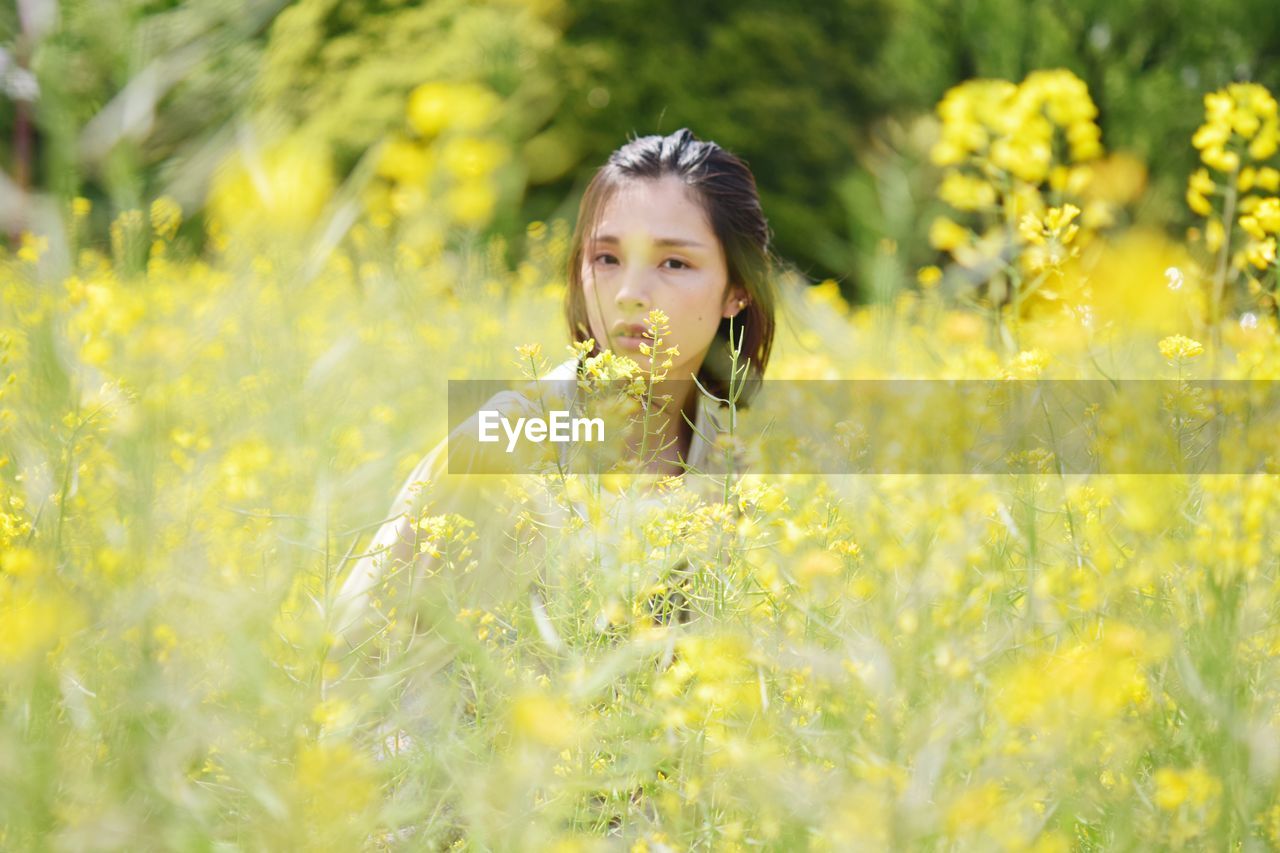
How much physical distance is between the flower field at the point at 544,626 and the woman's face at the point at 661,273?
25 cm

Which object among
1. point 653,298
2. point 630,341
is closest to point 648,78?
point 653,298

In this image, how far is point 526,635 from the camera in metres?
1.42

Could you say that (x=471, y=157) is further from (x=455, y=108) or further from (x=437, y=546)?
(x=437, y=546)

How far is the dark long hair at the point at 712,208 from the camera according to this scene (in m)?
2.02

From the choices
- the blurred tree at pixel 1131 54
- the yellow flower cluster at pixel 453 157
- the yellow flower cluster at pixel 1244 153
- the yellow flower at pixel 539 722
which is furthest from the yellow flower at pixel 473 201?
the blurred tree at pixel 1131 54

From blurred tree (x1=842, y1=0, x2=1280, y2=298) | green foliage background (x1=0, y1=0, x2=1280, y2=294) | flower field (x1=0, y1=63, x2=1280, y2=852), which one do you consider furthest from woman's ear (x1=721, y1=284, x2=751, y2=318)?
blurred tree (x1=842, y1=0, x2=1280, y2=298)

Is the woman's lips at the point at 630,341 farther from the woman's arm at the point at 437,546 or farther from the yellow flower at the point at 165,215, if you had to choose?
the yellow flower at the point at 165,215

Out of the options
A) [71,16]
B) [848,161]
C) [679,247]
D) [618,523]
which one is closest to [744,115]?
[848,161]

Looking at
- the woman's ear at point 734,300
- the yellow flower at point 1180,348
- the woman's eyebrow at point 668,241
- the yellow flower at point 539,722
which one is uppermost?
the woman's eyebrow at point 668,241

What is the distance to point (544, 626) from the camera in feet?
4.10

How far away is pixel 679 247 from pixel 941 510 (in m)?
0.93

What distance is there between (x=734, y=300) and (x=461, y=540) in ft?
2.46

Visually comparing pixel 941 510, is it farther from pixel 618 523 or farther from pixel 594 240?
pixel 594 240

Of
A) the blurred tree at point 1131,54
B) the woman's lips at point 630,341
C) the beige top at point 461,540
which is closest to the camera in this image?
the beige top at point 461,540
